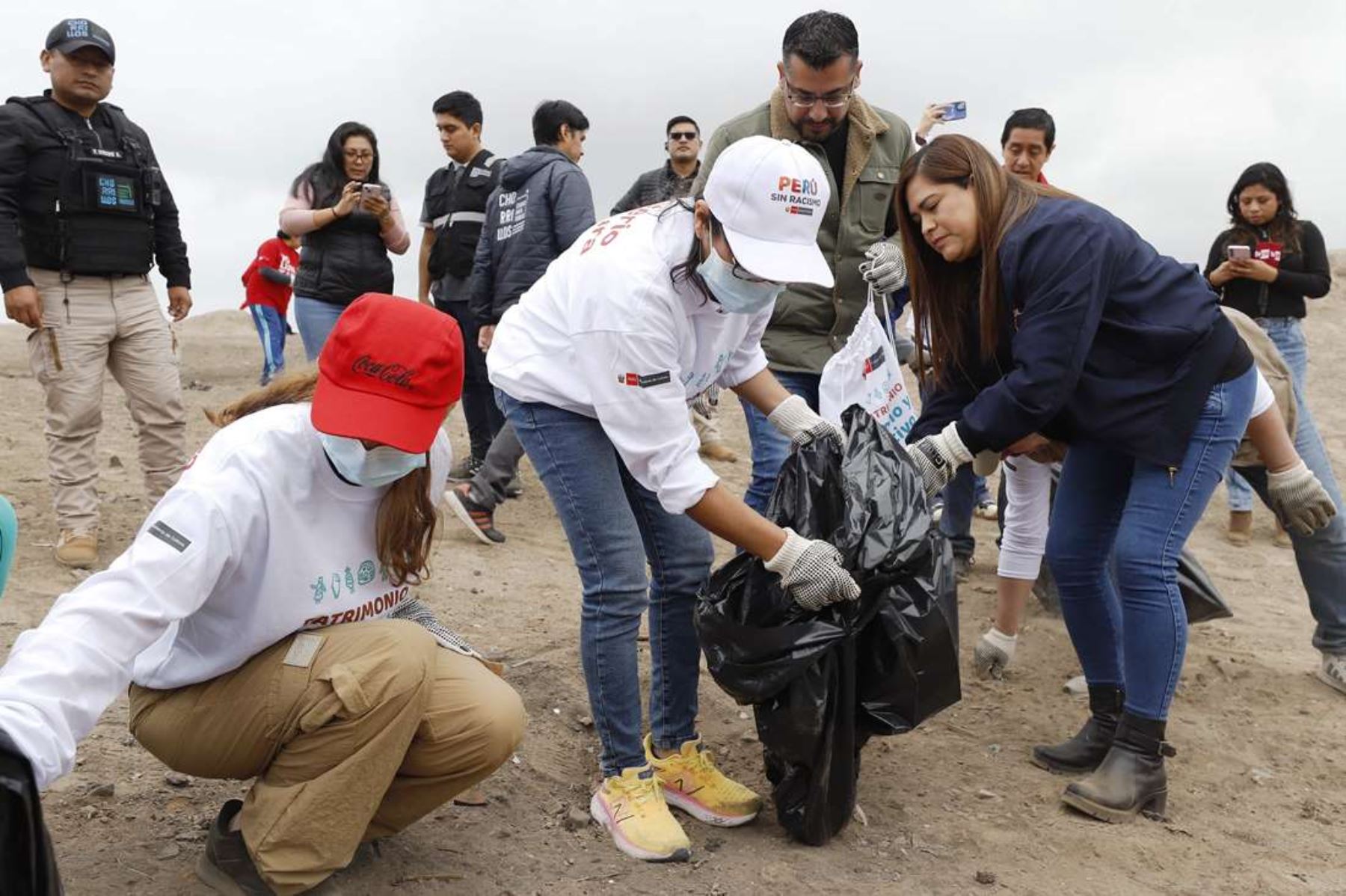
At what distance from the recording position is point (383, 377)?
2148mm

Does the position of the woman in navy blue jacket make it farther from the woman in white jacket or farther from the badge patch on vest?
the badge patch on vest

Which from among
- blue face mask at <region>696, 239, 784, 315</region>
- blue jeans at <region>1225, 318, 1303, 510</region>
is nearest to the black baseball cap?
blue face mask at <region>696, 239, 784, 315</region>

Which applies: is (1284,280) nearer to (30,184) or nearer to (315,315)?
(315,315)

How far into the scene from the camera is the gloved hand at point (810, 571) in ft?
8.14

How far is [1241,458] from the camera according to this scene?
12.5ft

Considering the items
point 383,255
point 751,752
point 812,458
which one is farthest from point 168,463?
point 812,458

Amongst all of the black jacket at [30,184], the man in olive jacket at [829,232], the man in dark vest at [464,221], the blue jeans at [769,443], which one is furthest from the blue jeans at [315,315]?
the blue jeans at [769,443]

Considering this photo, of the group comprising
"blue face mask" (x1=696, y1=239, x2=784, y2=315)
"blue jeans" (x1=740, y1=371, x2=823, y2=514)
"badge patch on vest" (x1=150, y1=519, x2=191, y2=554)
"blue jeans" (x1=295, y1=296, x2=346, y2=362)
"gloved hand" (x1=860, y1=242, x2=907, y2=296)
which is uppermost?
"blue face mask" (x1=696, y1=239, x2=784, y2=315)

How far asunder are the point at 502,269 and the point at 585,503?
2967mm

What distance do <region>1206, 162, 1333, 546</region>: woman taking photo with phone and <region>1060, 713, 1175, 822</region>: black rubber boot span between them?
3.68 metres

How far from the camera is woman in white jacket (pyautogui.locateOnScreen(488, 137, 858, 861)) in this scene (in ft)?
7.89

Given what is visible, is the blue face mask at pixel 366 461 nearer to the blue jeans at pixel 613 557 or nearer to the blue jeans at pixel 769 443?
the blue jeans at pixel 613 557

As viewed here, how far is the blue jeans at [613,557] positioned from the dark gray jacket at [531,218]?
2.57m

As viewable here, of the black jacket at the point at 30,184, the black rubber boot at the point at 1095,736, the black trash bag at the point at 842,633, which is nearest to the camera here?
the black trash bag at the point at 842,633
